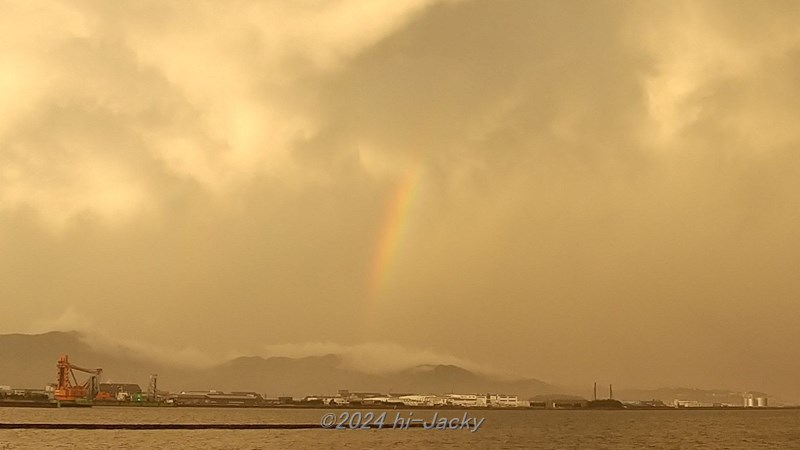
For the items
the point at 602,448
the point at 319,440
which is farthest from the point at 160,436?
the point at 602,448

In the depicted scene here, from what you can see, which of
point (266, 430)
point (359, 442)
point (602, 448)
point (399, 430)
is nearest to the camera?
point (602, 448)

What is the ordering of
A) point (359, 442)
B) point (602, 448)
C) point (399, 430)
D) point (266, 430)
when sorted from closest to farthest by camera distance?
point (602, 448) < point (359, 442) < point (266, 430) < point (399, 430)

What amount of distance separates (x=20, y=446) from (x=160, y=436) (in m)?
27.3

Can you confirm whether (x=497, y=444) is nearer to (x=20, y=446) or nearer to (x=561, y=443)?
(x=561, y=443)

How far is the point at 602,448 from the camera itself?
97812 mm

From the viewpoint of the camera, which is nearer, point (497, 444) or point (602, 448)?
point (602, 448)

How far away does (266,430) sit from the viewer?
4931 inches

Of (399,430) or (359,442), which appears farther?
(399,430)

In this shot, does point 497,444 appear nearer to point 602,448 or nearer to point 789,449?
point 602,448

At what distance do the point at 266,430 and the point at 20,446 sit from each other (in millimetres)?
49131

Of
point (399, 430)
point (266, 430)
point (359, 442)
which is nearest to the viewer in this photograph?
point (359, 442)

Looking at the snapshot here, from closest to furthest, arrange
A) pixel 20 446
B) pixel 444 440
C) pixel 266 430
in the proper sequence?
pixel 20 446 → pixel 444 440 → pixel 266 430

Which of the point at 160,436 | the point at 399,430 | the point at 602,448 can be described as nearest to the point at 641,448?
the point at 602,448

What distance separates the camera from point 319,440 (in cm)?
10606
